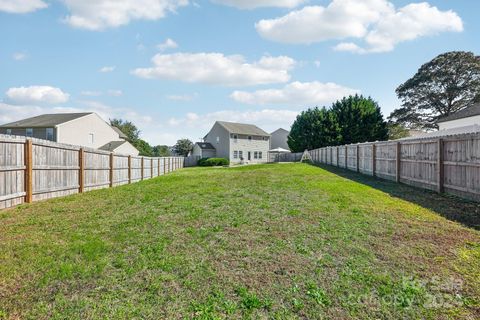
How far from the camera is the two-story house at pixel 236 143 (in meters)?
44.3

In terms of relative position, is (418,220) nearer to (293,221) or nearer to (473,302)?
(293,221)

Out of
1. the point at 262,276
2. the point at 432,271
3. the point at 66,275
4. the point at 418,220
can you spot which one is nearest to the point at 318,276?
the point at 262,276

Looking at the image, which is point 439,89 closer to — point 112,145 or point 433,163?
point 433,163

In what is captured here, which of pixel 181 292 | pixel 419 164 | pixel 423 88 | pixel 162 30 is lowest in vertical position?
pixel 181 292

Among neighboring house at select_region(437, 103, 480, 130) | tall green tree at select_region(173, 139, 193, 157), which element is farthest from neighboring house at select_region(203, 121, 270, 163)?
neighboring house at select_region(437, 103, 480, 130)

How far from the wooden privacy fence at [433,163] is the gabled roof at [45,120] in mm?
30578

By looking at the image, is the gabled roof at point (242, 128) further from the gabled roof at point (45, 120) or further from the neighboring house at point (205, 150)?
the gabled roof at point (45, 120)

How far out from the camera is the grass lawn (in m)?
2.85

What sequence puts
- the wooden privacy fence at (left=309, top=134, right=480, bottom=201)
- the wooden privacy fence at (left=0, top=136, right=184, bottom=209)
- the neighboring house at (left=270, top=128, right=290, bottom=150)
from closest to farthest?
1. the wooden privacy fence at (left=0, top=136, right=184, bottom=209)
2. the wooden privacy fence at (left=309, top=134, right=480, bottom=201)
3. the neighboring house at (left=270, top=128, right=290, bottom=150)

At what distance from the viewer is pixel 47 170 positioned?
25.5ft

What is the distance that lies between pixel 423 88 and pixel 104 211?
41.5m

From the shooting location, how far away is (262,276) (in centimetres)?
341

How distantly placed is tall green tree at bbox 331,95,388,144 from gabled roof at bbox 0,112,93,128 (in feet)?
98.2

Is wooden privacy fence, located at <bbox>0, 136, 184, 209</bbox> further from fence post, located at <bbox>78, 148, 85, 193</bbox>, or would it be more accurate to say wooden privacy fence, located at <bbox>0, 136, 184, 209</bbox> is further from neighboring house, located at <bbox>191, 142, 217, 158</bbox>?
neighboring house, located at <bbox>191, 142, 217, 158</bbox>
